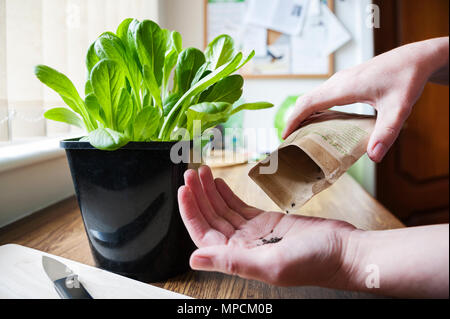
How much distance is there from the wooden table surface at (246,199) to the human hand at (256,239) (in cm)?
6

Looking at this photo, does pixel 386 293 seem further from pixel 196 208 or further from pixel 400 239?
pixel 196 208

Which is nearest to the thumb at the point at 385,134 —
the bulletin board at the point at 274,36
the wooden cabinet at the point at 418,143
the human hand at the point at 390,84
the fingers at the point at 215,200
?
the human hand at the point at 390,84

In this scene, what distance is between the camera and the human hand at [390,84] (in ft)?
1.54

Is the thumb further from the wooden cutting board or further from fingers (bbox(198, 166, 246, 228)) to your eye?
the wooden cutting board

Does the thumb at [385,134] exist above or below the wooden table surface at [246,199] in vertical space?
above

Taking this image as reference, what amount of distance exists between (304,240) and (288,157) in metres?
0.20

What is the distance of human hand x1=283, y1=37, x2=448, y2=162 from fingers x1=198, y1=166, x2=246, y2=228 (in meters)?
0.21

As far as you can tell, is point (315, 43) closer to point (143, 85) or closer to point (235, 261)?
point (143, 85)

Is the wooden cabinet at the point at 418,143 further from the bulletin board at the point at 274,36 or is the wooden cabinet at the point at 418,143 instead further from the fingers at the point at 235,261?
the fingers at the point at 235,261

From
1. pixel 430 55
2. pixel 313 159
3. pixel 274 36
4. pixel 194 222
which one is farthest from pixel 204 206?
pixel 274 36

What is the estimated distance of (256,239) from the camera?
47 cm

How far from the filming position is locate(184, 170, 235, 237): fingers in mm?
460

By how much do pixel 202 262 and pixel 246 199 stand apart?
0.53 meters

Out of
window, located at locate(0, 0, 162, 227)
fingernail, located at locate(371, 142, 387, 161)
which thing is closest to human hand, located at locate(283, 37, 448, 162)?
fingernail, located at locate(371, 142, 387, 161)
